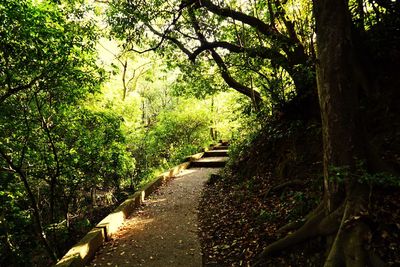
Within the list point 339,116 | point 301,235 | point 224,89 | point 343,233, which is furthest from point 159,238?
point 224,89

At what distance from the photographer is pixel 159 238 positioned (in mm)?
6684

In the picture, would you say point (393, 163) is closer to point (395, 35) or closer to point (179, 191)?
point (395, 35)

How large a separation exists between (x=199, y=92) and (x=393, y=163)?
10.9 metres

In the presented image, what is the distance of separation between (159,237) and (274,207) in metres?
2.73

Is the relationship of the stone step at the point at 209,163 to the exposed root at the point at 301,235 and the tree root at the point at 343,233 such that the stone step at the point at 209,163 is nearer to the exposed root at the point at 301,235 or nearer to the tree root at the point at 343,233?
the exposed root at the point at 301,235

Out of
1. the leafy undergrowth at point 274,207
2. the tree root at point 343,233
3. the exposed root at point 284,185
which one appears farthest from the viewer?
the exposed root at point 284,185

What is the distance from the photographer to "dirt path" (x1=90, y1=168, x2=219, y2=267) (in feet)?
18.6

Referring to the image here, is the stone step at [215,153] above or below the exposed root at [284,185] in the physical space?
above

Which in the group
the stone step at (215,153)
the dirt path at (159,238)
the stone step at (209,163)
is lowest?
the dirt path at (159,238)

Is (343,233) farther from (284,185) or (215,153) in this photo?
(215,153)

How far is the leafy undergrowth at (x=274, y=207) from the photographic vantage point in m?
3.67

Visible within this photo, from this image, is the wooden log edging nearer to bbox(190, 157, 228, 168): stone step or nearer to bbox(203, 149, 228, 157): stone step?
bbox(190, 157, 228, 168): stone step

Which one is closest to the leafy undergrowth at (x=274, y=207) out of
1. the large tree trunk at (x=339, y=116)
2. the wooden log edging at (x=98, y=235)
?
the large tree trunk at (x=339, y=116)

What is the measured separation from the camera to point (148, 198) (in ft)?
34.5
